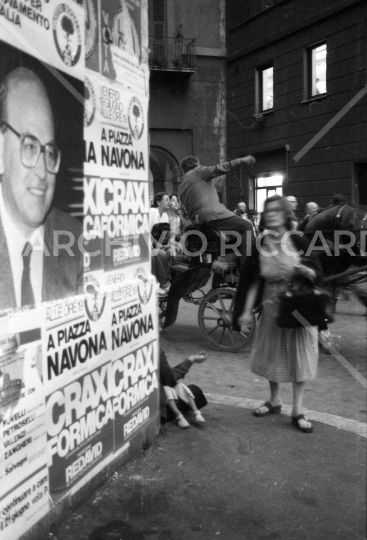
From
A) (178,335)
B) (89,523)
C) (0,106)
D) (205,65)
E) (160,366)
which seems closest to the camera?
(0,106)

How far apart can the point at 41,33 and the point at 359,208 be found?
5.54 meters

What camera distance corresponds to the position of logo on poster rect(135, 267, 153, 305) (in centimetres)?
424

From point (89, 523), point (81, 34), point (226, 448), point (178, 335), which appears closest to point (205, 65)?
point (81, 34)

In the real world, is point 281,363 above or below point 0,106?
below

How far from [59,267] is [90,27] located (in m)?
1.28

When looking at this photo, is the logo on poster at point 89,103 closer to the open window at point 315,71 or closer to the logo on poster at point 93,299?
the logo on poster at point 93,299

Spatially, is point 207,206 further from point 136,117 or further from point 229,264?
point 136,117

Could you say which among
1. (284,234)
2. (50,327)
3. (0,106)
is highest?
(0,106)

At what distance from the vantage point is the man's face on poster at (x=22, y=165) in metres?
2.80

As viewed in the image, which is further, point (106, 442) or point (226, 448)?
point (226, 448)

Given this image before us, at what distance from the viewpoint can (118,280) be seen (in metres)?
3.97

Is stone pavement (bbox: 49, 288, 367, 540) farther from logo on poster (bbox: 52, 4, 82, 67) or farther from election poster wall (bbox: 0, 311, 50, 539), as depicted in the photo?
logo on poster (bbox: 52, 4, 82, 67)

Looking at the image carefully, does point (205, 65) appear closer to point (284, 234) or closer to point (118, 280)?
point (284, 234)

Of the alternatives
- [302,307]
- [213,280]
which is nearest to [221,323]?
[213,280]
